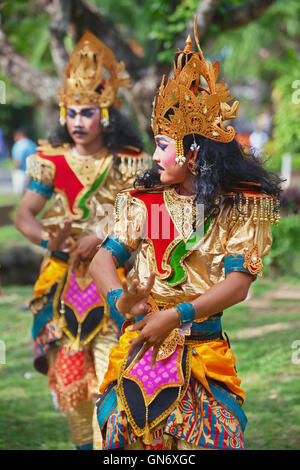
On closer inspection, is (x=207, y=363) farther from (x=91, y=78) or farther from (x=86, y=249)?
(x=91, y=78)

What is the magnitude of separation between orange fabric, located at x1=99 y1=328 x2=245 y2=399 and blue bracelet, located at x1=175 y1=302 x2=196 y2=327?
273 mm

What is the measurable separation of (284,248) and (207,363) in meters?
7.23

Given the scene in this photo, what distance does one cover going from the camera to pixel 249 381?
6094 mm

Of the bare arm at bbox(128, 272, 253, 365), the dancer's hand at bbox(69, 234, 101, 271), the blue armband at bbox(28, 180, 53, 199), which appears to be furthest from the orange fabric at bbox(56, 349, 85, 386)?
the bare arm at bbox(128, 272, 253, 365)

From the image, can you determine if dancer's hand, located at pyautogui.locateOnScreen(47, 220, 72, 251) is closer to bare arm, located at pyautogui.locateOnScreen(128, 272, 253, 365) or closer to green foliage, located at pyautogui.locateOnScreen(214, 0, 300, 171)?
bare arm, located at pyautogui.locateOnScreen(128, 272, 253, 365)

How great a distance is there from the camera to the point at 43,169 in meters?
4.54

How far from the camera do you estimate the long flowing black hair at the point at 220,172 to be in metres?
2.82

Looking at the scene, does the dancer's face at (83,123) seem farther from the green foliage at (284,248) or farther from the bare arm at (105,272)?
the green foliage at (284,248)

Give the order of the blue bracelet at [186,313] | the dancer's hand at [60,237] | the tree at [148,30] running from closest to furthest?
1. the blue bracelet at [186,313]
2. the dancer's hand at [60,237]
3. the tree at [148,30]

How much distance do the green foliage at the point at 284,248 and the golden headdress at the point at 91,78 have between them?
5165mm

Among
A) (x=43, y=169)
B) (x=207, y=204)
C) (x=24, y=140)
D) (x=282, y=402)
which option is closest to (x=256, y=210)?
(x=207, y=204)

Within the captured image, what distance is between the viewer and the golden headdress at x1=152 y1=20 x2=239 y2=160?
2.77 m

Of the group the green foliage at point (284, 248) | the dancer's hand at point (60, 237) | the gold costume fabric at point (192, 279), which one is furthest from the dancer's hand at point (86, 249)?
the green foliage at point (284, 248)
